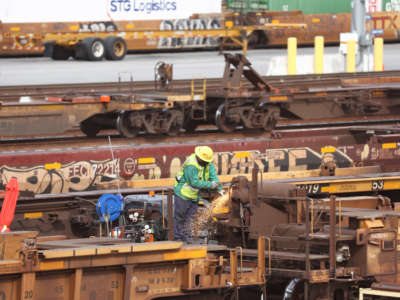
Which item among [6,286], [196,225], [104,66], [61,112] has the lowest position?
[6,286]

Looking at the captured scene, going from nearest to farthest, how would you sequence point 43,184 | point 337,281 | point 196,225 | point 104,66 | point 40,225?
point 337,281, point 196,225, point 40,225, point 43,184, point 104,66

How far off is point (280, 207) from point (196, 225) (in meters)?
1.44

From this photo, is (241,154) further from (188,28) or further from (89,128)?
(188,28)

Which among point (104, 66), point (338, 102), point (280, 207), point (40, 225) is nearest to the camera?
point (280, 207)

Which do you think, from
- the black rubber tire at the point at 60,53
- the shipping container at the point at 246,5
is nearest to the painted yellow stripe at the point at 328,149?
the black rubber tire at the point at 60,53

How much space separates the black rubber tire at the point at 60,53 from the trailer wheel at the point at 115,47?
1.88 metres

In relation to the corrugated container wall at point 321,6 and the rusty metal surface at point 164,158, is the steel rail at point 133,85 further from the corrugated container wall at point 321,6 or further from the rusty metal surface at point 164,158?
the corrugated container wall at point 321,6

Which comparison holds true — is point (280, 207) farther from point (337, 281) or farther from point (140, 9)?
point (140, 9)

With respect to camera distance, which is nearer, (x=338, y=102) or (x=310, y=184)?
(x=310, y=184)

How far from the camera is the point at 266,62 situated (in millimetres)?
40750

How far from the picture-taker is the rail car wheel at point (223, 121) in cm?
2267

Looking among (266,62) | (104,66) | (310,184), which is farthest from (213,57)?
(310,184)

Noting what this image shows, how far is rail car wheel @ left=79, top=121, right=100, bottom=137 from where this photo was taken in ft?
75.2

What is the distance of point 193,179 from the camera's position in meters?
13.4
